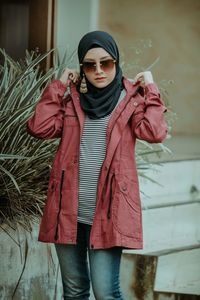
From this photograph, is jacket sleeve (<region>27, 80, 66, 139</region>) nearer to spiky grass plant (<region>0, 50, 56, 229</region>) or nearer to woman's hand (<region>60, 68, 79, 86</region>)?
woman's hand (<region>60, 68, 79, 86</region>)

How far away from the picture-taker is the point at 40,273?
5.11 meters

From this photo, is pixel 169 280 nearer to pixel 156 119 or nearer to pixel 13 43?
pixel 156 119

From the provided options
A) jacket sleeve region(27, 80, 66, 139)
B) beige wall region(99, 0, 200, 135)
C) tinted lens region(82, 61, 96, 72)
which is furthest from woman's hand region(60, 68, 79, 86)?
beige wall region(99, 0, 200, 135)

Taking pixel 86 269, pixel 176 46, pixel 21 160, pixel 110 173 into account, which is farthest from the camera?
pixel 176 46

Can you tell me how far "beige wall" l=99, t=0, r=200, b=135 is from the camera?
8.88 meters

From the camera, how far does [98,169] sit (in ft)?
13.0

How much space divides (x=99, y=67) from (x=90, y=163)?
0.45 meters

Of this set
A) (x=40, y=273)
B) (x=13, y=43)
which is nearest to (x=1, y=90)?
(x=40, y=273)

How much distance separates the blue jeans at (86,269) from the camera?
3949 millimetres

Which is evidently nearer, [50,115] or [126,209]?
[126,209]

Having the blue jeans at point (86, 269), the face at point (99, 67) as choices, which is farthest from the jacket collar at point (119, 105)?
the blue jeans at point (86, 269)

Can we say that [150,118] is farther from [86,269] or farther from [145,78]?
[86,269]

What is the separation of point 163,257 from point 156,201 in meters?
0.77

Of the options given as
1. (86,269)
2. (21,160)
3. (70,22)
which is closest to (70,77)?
(86,269)
